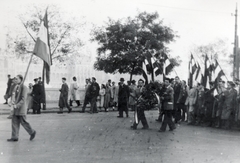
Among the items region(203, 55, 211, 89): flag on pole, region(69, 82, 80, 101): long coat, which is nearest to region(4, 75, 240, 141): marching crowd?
Result: region(203, 55, 211, 89): flag on pole

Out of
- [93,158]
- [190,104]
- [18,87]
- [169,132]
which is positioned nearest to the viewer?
[93,158]

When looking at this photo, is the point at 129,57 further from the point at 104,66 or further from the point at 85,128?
the point at 85,128

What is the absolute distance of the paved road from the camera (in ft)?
26.0

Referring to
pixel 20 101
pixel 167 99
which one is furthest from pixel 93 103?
pixel 20 101

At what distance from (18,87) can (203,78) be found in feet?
25.6

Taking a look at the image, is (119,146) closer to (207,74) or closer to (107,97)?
(207,74)

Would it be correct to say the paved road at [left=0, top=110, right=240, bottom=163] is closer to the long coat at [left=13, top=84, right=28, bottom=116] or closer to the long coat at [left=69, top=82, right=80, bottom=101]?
the long coat at [left=13, top=84, right=28, bottom=116]

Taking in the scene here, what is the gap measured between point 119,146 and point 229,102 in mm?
5872

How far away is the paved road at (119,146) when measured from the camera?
26.0 feet

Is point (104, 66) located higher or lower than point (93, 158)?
higher

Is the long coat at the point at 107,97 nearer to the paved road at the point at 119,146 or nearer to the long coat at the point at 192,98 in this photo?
the long coat at the point at 192,98

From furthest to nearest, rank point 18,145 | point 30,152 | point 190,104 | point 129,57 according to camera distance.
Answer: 1. point 129,57
2. point 190,104
3. point 18,145
4. point 30,152

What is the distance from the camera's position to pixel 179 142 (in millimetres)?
10445

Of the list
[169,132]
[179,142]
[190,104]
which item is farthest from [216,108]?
[179,142]
